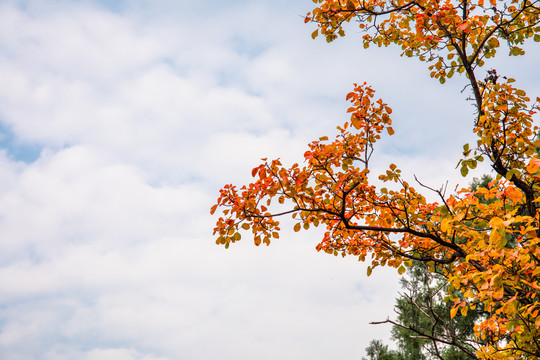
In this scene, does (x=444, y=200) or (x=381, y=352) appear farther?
(x=381, y=352)

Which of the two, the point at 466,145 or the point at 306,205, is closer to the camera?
the point at 466,145

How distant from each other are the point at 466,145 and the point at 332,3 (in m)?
2.28

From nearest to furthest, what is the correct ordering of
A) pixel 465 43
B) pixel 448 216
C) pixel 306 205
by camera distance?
1. pixel 448 216
2. pixel 306 205
3. pixel 465 43

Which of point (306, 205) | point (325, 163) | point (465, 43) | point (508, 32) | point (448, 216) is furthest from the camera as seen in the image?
point (508, 32)

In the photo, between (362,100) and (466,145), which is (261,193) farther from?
(466,145)

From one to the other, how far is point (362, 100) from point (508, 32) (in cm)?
264

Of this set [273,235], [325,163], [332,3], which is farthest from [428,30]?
[273,235]

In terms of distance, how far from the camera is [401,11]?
5.21 metres

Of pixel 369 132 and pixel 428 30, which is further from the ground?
pixel 428 30

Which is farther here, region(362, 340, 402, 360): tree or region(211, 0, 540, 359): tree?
region(362, 340, 402, 360): tree

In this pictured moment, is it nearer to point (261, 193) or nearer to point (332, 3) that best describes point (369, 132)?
point (261, 193)

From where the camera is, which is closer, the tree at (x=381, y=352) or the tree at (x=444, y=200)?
the tree at (x=444, y=200)

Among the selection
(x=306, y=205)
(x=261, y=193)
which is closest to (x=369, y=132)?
(x=306, y=205)

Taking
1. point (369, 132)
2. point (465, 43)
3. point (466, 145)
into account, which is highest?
point (465, 43)
